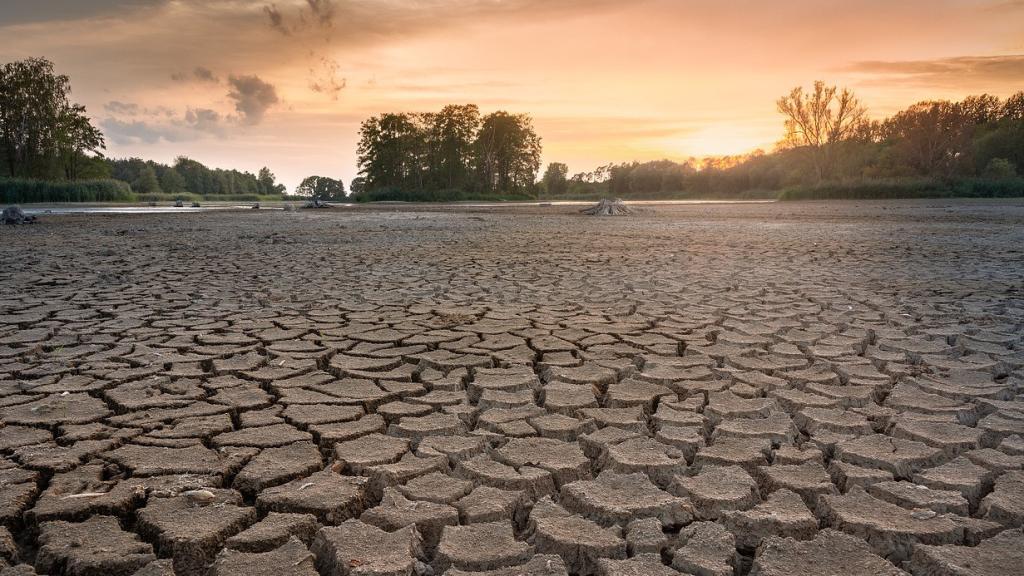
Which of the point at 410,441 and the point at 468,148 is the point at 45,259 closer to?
the point at 410,441

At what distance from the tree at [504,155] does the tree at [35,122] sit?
1147 inches

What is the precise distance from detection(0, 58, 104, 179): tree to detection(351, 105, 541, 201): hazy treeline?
19848mm

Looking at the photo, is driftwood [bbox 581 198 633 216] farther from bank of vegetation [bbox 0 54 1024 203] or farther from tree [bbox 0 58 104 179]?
tree [bbox 0 58 104 179]

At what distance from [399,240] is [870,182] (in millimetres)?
30425

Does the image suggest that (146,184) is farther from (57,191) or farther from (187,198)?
(57,191)

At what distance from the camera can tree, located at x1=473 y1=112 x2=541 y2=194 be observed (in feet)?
181

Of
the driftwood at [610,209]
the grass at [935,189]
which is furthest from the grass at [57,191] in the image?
the grass at [935,189]

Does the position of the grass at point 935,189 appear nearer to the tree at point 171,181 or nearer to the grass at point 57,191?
the grass at point 57,191

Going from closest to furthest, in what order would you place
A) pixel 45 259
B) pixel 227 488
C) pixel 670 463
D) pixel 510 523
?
pixel 510 523
pixel 227 488
pixel 670 463
pixel 45 259

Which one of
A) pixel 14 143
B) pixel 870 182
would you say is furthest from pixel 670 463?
pixel 14 143

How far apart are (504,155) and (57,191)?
34.1 m

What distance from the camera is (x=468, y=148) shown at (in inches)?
2159

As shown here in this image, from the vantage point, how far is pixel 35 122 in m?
41.1

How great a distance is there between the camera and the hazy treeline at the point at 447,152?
54.6m
